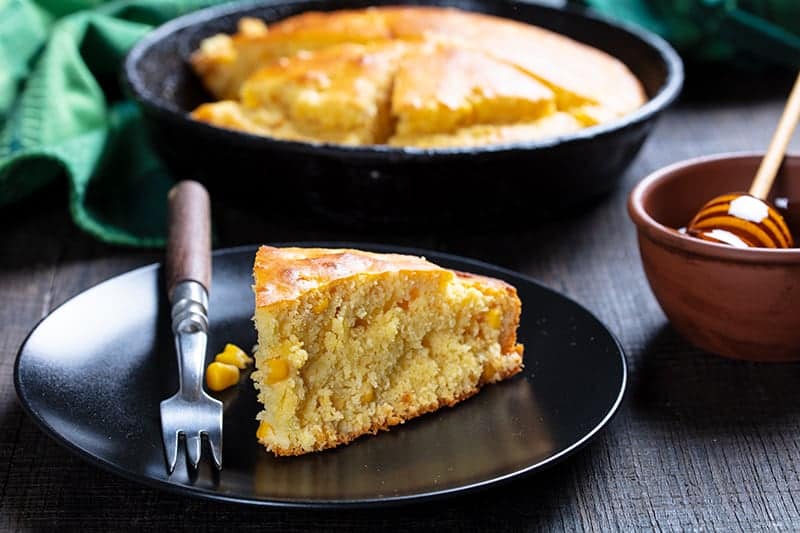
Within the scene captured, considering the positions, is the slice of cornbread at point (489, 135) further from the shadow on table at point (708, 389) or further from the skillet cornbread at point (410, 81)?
the shadow on table at point (708, 389)

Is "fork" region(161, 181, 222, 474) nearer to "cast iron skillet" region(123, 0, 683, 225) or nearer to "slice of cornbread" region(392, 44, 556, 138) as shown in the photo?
"cast iron skillet" region(123, 0, 683, 225)

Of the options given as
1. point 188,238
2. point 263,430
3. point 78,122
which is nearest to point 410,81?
point 188,238

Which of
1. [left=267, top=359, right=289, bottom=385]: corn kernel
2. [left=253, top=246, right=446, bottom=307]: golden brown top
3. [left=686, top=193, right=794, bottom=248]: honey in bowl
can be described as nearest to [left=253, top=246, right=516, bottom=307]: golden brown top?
[left=253, top=246, right=446, bottom=307]: golden brown top

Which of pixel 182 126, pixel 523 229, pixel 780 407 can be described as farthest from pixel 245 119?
A: pixel 780 407

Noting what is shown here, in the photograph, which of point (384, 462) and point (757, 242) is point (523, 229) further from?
point (384, 462)

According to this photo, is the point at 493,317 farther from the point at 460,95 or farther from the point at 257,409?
the point at 460,95
